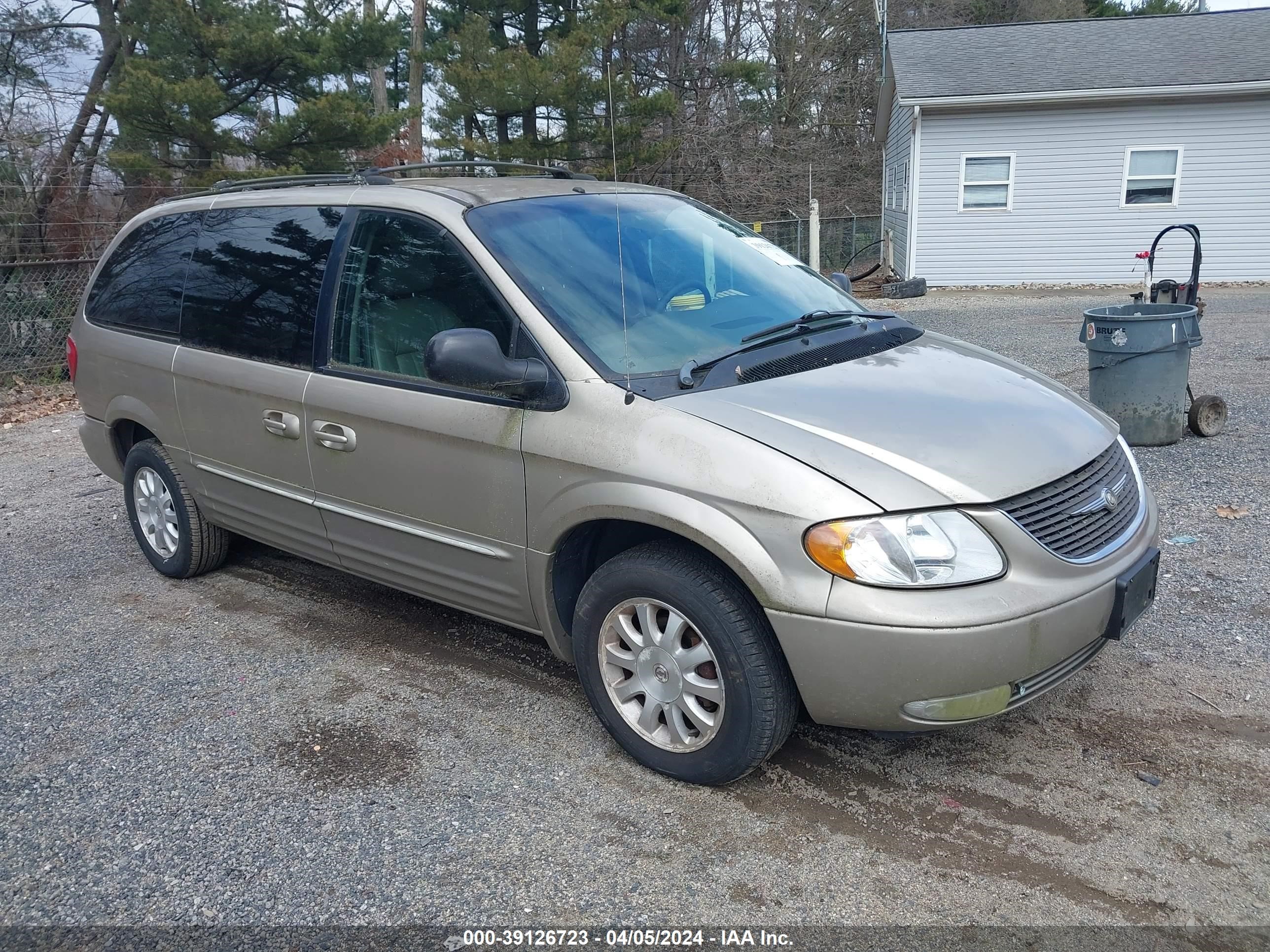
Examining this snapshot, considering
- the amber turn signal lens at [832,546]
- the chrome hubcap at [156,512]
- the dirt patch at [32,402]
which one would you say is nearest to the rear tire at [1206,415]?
the amber turn signal lens at [832,546]

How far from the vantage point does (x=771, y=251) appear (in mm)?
4395

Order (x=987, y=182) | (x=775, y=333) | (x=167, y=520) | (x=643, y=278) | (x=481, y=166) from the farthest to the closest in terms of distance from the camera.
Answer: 1. (x=987, y=182)
2. (x=167, y=520)
3. (x=481, y=166)
4. (x=643, y=278)
5. (x=775, y=333)

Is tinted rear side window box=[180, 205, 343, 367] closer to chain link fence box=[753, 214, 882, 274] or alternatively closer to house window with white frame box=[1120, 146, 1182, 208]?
chain link fence box=[753, 214, 882, 274]

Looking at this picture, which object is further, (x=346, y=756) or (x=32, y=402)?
(x=32, y=402)

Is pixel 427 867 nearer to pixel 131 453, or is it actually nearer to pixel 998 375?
pixel 998 375

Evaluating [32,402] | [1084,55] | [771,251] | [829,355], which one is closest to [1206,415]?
[771,251]

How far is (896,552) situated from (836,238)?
70.7 ft

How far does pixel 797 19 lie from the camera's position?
2844 centimetres

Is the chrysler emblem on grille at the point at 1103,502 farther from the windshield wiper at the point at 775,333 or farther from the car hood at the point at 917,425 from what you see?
the windshield wiper at the point at 775,333

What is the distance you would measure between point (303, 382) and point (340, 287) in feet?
1.34

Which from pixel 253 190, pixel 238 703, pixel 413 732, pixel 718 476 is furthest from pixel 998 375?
pixel 253 190

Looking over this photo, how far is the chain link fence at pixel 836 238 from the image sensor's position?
21.6 m

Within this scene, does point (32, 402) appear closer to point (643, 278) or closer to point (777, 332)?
point (643, 278)

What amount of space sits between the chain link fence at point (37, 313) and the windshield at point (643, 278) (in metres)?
9.41
